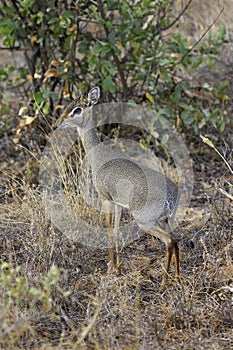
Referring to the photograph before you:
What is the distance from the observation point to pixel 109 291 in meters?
3.79

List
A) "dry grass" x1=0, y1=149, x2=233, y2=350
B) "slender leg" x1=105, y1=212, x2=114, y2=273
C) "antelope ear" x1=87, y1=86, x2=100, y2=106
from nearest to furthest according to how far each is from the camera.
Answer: "dry grass" x1=0, y1=149, x2=233, y2=350 → "slender leg" x1=105, y1=212, x2=114, y2=273 → "antelope ear" x1=87, y1=86, x2=100, y2=106

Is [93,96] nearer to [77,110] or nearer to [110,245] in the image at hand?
[77,110]

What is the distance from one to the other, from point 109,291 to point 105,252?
76cm

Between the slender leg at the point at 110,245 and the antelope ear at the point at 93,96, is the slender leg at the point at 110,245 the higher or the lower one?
the lower one

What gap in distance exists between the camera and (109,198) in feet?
13.8

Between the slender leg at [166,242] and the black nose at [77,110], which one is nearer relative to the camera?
the slender leg at [166,242]

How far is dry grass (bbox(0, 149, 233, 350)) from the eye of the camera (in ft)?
10.5

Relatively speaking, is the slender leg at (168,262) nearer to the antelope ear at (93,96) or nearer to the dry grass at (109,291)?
the dry grass at (109,291)

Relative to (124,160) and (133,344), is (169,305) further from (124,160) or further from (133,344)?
(124,160)

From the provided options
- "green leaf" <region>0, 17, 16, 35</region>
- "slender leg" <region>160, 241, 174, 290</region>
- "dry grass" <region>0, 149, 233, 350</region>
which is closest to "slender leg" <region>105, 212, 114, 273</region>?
"dry grass" <region>0, 149, 233, 350</region>

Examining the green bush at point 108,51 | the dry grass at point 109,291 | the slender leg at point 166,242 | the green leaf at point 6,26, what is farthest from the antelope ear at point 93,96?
the green leaf at point 6,26

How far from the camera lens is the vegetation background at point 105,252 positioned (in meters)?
3.30

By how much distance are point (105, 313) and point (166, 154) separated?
9.85ft

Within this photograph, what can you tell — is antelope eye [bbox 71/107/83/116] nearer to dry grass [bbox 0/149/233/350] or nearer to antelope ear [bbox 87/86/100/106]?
antelope ear [bbox 87/86/100/106]
